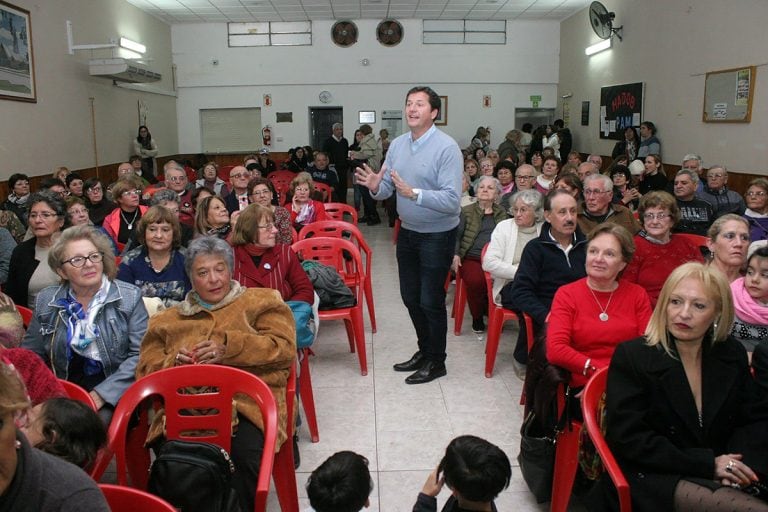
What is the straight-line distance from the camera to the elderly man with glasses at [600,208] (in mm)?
3754

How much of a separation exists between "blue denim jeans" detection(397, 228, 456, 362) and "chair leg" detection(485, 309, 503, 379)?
280 millimetres

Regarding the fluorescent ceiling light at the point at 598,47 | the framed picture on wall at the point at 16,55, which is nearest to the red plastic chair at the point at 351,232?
the framed picture on wall at the point at 16,55

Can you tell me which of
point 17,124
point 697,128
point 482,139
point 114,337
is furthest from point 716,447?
point 482,139

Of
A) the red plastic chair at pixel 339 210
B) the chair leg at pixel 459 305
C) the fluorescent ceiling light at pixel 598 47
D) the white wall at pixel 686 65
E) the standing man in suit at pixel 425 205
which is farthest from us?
the fluorescent ceiling light at pixel 598 47

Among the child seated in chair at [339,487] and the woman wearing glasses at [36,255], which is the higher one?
the woman wearing glasses at [36,255]

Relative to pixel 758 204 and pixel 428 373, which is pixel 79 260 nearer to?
pixel 428 373

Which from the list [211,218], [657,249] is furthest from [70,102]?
[657,249]

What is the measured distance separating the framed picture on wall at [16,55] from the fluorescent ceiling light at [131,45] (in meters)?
2.28

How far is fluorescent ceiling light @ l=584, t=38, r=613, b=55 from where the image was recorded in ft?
32.6

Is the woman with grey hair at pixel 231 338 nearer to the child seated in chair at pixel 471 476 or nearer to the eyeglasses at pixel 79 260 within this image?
the eyeglasses at pixel 79 260

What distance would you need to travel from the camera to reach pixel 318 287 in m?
3.43

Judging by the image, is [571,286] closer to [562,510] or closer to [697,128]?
[562,510]

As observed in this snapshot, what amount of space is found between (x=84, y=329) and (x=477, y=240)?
2744 mm

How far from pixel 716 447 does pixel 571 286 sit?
84cm
